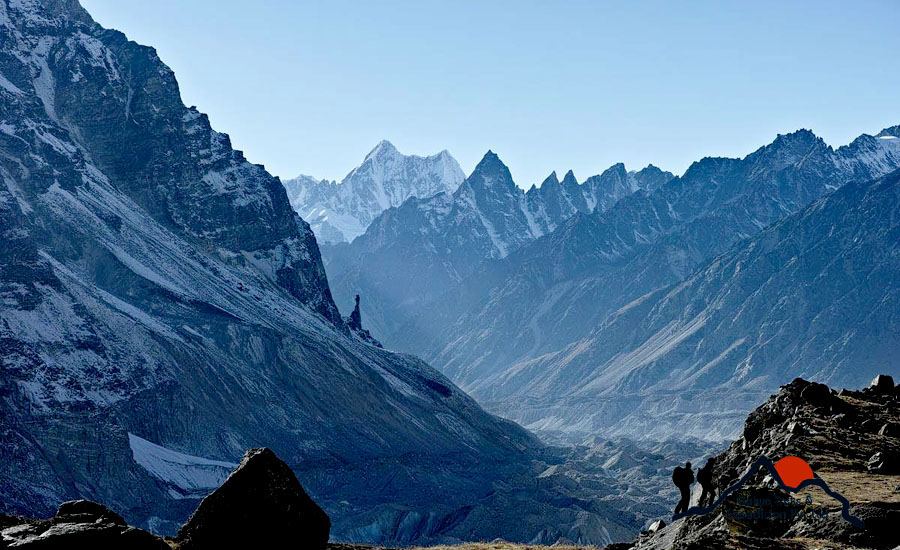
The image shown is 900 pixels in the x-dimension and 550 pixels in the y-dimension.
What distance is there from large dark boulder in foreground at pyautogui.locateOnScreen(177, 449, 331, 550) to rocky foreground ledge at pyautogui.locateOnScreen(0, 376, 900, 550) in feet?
0.08

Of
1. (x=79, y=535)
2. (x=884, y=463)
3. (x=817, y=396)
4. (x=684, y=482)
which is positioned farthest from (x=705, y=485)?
(x=79, y=535)

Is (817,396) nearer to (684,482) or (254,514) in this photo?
(684,482)

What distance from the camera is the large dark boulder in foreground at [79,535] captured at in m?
25.7

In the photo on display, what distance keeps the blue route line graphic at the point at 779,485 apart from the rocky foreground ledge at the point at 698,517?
0.16 metres

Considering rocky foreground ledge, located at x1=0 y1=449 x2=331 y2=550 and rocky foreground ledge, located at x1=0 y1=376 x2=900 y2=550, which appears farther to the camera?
rocky foreground ledge, located at x1=0 y1=449 x2=331 y2=550

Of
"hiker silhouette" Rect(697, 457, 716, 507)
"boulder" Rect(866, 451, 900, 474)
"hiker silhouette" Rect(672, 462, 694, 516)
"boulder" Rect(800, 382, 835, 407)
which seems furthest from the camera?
"boulder" Rect(800, 382, 835, 407)

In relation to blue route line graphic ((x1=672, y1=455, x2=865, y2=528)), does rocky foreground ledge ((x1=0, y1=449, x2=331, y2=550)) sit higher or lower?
lower

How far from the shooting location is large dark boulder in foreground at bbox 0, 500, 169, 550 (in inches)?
1011

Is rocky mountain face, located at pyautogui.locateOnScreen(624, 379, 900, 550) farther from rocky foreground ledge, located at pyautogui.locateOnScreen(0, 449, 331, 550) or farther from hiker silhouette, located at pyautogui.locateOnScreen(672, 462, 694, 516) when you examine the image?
rocky foreground ledge, located at pyautogui.locateOnScreen(0, 449, 331, 550)

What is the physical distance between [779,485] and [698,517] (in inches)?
104

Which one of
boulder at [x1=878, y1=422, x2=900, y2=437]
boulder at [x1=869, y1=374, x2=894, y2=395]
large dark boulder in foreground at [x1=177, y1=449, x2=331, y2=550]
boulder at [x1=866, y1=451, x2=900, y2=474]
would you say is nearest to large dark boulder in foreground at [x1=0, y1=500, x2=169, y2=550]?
large dark boulder in foreground at [x1=177, y1=449, x2=331, y2=550]

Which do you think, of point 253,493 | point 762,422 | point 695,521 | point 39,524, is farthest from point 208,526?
point 762,422

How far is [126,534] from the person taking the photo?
26516mm

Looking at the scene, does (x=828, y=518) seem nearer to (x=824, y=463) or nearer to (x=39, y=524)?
(x=824, y=463)
